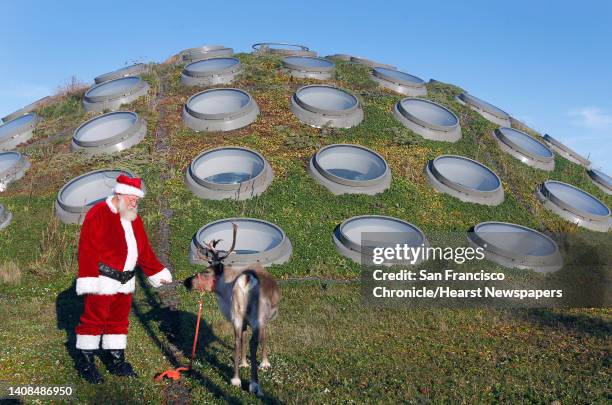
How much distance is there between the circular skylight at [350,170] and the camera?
23.5m

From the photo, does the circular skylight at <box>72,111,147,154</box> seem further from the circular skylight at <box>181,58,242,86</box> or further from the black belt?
the black belt

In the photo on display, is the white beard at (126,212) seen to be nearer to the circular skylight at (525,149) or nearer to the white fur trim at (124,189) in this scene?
the white fur trim at (124,189)

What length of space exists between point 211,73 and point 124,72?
771 centimetres

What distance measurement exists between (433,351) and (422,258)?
7.69 metres

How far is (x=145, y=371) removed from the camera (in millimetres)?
10148

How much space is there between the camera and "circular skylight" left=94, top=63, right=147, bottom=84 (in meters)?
36.3

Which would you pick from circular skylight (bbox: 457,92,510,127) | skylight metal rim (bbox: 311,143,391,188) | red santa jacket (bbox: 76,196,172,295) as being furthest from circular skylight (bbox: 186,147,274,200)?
circular skylight (bbox: 457,92,510,127)

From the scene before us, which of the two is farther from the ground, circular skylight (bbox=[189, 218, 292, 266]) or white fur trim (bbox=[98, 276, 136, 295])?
circular skylight (bbox=[189, 218, 292, 266])

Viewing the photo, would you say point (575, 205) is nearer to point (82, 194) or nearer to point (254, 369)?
point (82, 194)

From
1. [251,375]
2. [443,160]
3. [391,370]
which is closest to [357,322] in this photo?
[391,370]

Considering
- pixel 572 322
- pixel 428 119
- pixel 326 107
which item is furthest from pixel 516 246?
pixel 326 107

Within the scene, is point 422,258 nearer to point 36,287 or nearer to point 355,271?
point 355,271

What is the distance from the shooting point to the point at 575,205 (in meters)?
27.0

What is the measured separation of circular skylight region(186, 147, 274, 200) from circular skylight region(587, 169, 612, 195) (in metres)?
19.7
